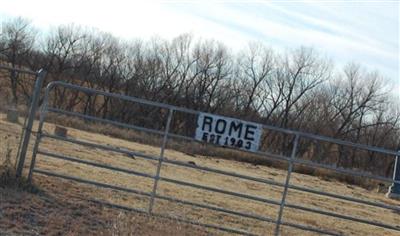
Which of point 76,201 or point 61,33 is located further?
point 61,33

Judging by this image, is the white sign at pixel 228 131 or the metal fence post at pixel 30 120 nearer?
the metal fence post at pixel 30 120

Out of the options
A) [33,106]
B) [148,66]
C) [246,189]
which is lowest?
[246,189]

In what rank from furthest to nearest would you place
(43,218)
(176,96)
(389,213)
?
(176,96) → (389,213) → (43,218)

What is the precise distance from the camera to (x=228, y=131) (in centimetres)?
967

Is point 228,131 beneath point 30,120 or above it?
above

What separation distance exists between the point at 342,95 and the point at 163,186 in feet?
192

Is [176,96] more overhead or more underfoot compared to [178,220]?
more overhead

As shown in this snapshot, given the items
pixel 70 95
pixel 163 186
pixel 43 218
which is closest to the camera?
pixel 43 218

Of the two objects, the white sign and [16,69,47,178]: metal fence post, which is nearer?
[16,69,47,178]: metal fence post

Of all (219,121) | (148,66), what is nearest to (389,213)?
(219,121)

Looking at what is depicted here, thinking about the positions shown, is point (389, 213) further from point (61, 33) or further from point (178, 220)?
point (61, 33)

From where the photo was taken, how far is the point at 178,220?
938cm

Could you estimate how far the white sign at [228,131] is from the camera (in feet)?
31.7

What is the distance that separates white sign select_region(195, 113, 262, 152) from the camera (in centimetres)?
966
